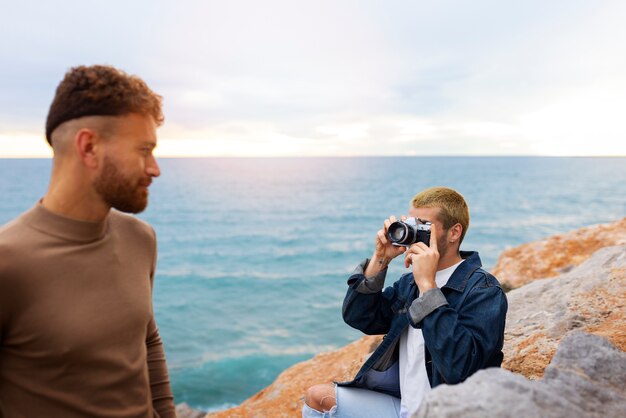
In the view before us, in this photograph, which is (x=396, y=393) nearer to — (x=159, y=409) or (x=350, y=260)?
(x=159, y=409)

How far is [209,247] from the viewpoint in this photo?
1645 inches

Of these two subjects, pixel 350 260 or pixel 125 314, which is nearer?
pixel 125 314

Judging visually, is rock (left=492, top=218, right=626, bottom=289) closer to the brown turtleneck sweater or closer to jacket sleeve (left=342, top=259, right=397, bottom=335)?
jacket sleeve (left=342, top=259, right=397, bottom=335)

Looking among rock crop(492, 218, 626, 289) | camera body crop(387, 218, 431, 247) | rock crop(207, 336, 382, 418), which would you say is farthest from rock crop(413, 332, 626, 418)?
rock crop(492, 218, 626, 289)

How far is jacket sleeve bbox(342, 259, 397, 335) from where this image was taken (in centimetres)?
344

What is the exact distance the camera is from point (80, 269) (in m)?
1.90

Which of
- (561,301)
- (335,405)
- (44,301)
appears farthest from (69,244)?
(561,301)

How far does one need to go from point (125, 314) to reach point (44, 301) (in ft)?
1.06

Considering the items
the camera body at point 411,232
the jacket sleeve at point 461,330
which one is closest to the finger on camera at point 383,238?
the camera body at point 411,232

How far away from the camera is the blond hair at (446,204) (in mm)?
3270

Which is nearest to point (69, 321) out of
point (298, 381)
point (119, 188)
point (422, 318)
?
point (119, 188)

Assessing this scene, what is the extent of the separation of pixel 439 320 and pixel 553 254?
7.42m

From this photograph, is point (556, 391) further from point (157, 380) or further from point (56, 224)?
point (56, 224)

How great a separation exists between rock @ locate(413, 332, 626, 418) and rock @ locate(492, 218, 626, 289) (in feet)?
20.8
